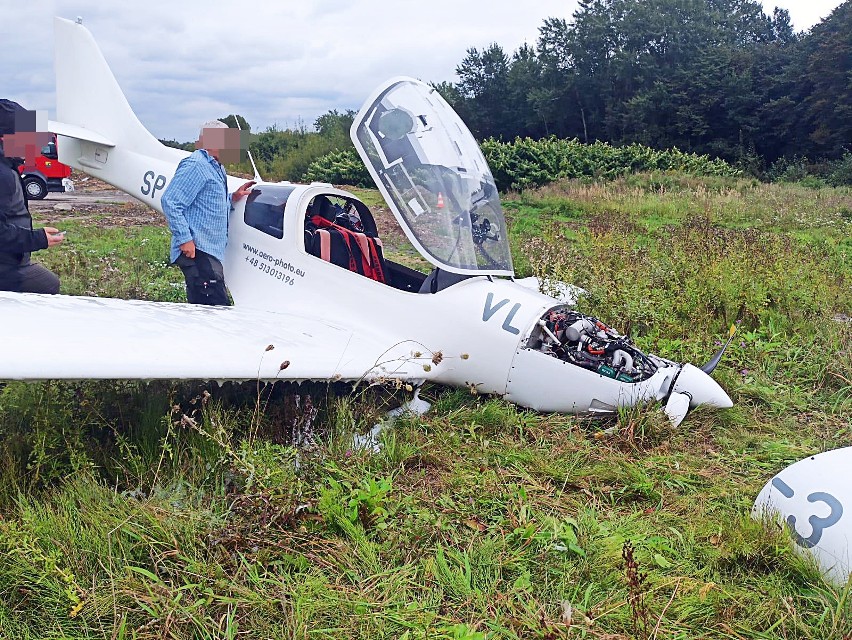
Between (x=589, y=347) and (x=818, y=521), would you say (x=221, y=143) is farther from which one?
(x=818, y=521)

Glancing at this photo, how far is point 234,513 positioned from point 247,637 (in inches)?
29.2

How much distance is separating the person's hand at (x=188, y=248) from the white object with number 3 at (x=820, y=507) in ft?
13.7

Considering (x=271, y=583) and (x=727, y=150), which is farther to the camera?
(x=727, y=150)

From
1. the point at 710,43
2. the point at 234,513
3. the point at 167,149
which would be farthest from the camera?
the point at 710,43

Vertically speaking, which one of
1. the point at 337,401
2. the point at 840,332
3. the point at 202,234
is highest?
the point at 202,234

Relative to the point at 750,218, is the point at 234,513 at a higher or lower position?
lower

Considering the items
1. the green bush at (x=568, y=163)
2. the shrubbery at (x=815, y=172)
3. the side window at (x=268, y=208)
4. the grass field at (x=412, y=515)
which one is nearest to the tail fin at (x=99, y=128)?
the side window at (x=268, y=208)

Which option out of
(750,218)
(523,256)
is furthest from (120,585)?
(750,218)

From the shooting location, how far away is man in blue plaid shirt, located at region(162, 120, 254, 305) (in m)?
5.18

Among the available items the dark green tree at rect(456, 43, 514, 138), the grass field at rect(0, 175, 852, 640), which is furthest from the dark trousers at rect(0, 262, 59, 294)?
the dark green tree at rect(456, 43, 514, 138)

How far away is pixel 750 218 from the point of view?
13.5m

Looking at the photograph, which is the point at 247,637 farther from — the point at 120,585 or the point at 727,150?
the point at 727,150

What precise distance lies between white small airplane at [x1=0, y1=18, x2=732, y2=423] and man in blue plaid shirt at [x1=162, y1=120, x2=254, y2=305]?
230 millimetres

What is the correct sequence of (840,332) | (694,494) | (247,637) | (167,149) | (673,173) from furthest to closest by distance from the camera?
(673,173)
(167,149)
(840,332)
(694,494)
(247,637)
